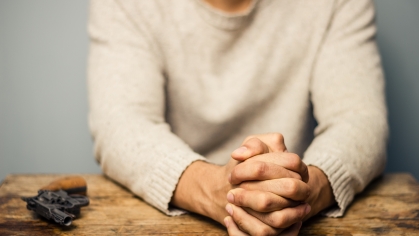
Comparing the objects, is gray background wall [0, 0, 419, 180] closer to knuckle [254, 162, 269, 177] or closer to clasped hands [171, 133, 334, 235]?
clasped hands [171, 133, 334, 235]

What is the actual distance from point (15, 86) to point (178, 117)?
0.69m

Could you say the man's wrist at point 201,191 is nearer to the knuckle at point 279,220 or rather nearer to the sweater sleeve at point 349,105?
the knuckle at point 279,220

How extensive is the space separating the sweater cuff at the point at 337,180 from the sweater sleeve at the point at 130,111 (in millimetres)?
253

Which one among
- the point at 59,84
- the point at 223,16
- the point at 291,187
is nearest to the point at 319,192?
the point at 291,187

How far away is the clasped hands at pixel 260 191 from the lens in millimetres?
702

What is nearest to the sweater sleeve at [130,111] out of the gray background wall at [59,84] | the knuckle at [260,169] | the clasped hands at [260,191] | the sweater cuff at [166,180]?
the sweater cuff at [166,180]

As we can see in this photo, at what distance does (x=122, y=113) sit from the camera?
3.32 ft

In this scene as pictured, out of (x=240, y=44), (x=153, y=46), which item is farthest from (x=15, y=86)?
(x=240, y=44)

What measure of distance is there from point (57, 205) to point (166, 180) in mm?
208

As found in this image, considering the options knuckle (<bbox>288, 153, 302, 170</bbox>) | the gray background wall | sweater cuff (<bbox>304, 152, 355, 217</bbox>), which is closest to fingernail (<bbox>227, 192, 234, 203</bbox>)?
knuckle (<bbox>288, 153, 302, 170</bbox>)

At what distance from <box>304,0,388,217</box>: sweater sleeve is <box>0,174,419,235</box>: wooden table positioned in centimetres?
5

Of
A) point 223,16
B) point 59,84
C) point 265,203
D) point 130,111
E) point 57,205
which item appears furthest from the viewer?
point 59,84

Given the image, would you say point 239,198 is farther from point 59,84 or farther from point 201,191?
point 59,84

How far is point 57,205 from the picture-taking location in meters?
0.83
